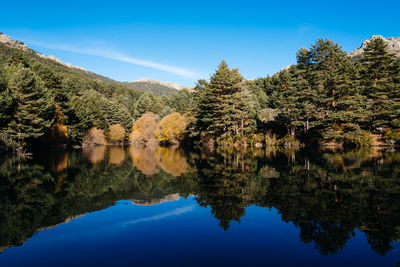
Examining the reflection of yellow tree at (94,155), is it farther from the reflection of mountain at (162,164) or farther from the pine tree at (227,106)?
the pine tree at (227,106)

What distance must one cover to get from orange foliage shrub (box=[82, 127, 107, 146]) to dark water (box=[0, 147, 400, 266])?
146 feet

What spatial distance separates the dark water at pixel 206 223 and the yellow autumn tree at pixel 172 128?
38.4m

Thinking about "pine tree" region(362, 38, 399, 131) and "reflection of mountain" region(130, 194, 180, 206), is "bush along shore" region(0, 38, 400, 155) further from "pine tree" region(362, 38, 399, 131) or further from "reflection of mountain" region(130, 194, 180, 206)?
"reflection of mountain" region(130, 194, 180, 206)

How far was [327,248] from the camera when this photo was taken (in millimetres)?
4445

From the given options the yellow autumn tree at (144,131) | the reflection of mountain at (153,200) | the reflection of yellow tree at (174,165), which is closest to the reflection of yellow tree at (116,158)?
the reflection of yellow tree at (174,165)

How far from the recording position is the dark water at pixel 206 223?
4.25 metres

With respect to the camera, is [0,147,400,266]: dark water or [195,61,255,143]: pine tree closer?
[0,147,400,266]: dark water

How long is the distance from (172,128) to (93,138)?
17049mm

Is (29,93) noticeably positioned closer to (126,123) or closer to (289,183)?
(289,183)

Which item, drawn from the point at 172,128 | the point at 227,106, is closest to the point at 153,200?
the point at 227,106

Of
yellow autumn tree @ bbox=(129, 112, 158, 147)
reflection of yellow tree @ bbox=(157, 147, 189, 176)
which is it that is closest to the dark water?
reflection of yellow tree @ bbox=(157, 147, 189, 176)

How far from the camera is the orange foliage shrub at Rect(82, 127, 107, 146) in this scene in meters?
51.8

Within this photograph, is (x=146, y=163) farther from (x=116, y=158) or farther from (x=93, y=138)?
(x=93, y=138)

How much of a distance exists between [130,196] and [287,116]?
1180 inches
